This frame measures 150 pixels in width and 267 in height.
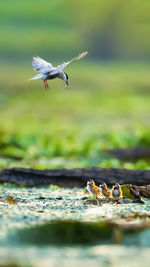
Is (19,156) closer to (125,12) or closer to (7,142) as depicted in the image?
(7,142)

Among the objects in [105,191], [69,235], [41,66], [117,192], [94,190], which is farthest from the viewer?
[94,190]

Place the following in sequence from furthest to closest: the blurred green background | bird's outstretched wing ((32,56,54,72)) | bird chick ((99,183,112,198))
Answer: the blurred green background
bird chick ((99,183,112,198))
bird's outstretched wing ((32,56,54,72))

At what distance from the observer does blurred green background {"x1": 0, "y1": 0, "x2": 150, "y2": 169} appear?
9227 mm

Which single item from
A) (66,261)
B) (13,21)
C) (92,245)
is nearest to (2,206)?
(92,245)

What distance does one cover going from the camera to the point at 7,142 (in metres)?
9.62

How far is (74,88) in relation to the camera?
61.9ft

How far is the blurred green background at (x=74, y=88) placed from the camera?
923 centimetres

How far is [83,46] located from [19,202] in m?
19.5

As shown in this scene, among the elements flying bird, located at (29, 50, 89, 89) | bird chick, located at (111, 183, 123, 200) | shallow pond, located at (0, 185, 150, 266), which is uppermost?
flying bird, located at (29, 50, 89, 89)

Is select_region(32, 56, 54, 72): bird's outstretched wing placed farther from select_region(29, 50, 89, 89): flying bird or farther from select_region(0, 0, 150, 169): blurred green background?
select_region(0, 0, 150, 169): blurred green background

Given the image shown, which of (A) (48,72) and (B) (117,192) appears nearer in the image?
(A) (48,72)

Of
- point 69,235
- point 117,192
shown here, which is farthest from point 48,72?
point 69,235

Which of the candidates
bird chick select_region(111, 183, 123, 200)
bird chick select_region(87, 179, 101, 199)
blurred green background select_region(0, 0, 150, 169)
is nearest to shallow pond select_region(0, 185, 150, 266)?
bird chick select_region(111, 183, 123, 200)

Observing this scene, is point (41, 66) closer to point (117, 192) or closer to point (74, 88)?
point (117, 192)
